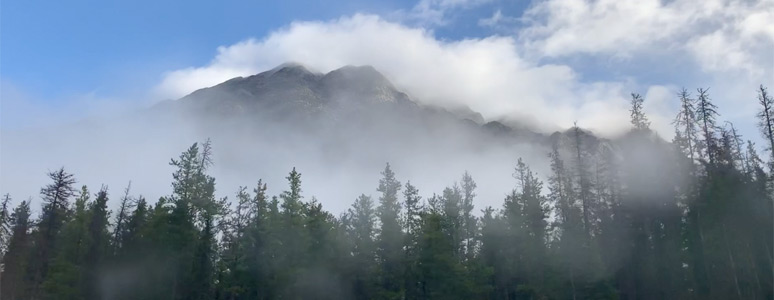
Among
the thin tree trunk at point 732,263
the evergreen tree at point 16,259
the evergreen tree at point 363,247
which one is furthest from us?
the evergreen tree at point 16,259

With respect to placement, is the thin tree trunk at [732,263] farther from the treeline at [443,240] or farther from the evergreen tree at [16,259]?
the evergreen tree at [16,259]

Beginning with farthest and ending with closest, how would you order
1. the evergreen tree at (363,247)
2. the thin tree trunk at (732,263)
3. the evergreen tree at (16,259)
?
the evergreen tree at (16,259) < the evergreen tree at (363,247) < the thin tree trunk at (732,263)

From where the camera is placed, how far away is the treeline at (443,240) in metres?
47.2

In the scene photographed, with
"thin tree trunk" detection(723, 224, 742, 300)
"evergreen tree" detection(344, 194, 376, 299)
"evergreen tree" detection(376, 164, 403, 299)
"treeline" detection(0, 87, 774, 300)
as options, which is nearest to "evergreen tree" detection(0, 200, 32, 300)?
"treeline" detection(0, 87, 774, 300)

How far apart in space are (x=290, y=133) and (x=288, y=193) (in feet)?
491

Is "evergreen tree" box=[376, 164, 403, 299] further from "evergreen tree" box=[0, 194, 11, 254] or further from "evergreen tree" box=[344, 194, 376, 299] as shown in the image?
"evergreen tree" box=[0, 194, 11, 254]

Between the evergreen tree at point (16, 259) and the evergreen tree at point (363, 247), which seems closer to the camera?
the evergreen tree at point (363, 247)

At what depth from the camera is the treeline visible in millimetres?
47156

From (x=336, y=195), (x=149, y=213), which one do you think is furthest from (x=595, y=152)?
(x=336, y=195)

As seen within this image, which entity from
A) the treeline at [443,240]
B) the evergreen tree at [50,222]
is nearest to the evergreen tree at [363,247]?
the treeline at [443,240]

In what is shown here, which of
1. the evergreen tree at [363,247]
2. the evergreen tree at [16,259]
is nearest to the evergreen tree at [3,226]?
the evergreen tree at [16,259]

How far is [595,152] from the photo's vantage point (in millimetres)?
61000

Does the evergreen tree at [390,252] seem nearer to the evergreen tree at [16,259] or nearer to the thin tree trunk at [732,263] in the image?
the thin tree trunk at [732,263]

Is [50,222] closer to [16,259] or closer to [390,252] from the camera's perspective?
[16,259]
